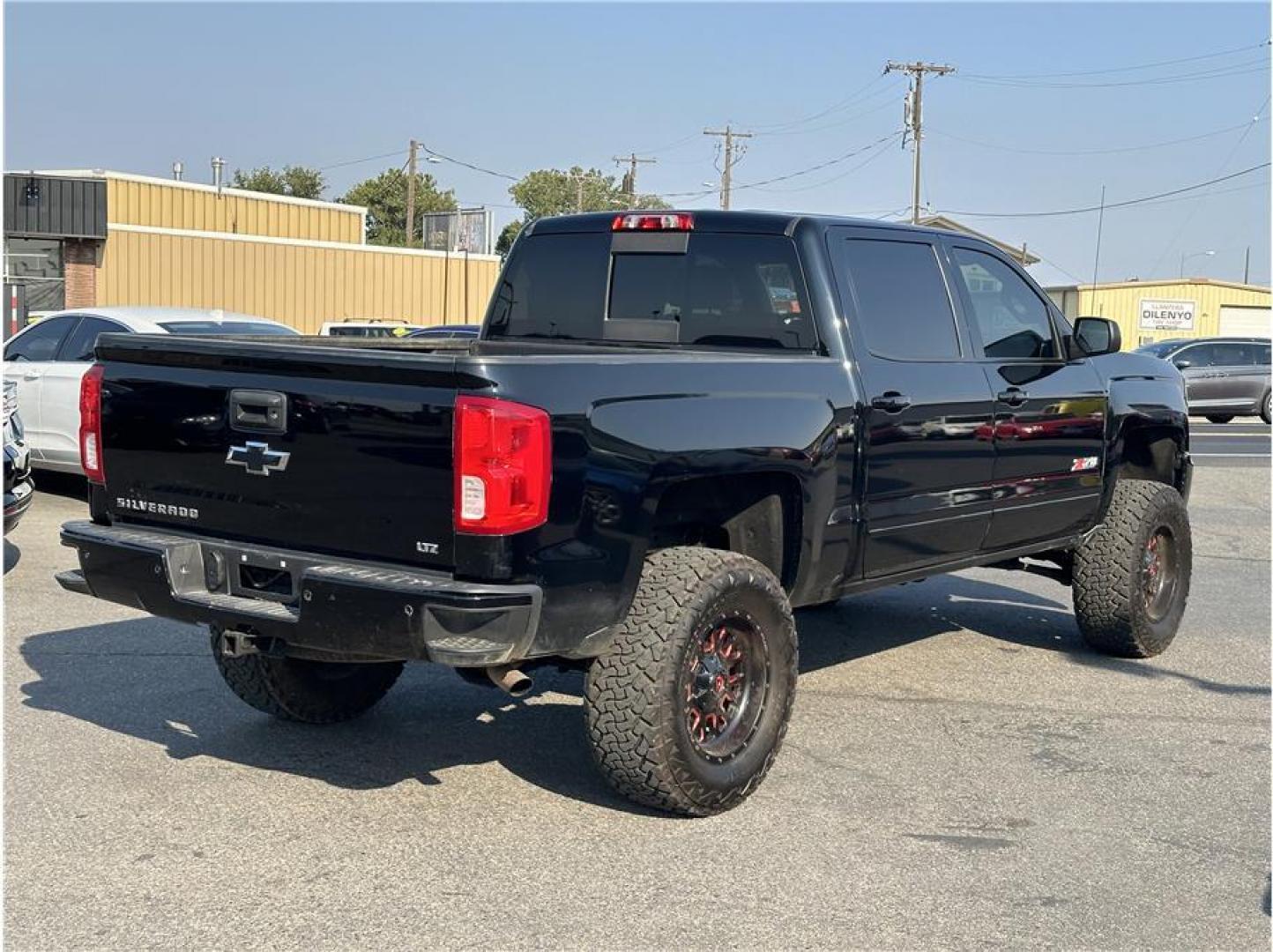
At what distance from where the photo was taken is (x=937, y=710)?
6.78 m

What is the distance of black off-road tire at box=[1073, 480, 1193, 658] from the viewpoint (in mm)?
7699

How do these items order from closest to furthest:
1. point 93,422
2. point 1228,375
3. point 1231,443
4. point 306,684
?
point 93,422
point 306,684
point 1231,443
point 1228,375

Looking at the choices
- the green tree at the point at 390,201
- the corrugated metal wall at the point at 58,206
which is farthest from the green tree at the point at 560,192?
the corrugated metal wall at the point at 58,206

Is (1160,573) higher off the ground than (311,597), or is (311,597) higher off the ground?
(311,597)

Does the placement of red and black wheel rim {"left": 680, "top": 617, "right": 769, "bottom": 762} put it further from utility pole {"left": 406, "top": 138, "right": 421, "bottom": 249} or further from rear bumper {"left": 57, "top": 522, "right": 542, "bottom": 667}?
utility pole {"left": 406, "top": 138, "right": 421, "bottom": 249}

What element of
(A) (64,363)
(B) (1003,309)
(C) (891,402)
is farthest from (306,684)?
(A) (64,363)

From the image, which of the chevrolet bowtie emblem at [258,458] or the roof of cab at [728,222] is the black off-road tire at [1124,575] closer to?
the roof of cab at [728,222]

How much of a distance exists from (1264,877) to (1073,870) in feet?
1.94

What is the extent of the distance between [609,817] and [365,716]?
1.59 metres

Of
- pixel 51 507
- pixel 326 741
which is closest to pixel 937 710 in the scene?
pixel 326 741

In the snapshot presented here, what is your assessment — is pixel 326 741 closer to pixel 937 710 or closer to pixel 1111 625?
pixel 937 710

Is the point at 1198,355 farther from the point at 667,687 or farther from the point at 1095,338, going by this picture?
the point at 667,687

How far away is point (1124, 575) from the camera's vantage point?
7691 mm

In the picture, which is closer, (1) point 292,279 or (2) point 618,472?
(2) point 618,472
